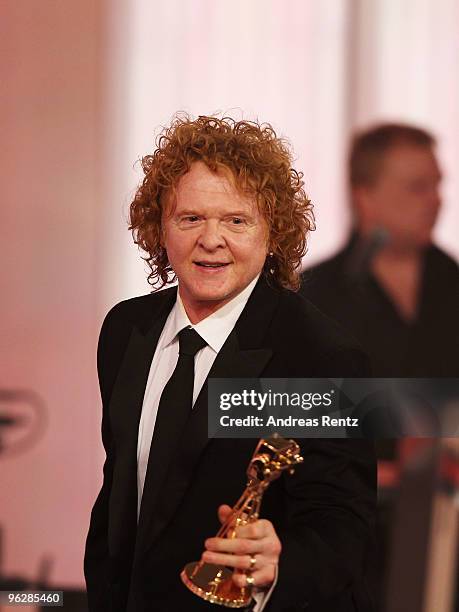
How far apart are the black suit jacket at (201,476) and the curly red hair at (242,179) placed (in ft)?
0.20

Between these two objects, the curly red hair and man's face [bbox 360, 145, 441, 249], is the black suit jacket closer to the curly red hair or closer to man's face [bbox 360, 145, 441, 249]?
the curly red hair

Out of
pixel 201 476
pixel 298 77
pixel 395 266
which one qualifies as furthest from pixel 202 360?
pixel 298 77

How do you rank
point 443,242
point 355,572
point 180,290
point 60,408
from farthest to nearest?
point 60,408, point 443,242, point 180,290, point 355,572

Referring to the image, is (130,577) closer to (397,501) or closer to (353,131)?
(397,501)

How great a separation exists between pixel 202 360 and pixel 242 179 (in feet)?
0.88

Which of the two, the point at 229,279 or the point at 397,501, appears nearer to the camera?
the point at 229,279

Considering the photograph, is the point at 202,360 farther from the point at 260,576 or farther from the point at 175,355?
the point at 260,576

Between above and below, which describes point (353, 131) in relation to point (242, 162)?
above

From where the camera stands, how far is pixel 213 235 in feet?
4.64

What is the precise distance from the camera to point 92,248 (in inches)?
70.2

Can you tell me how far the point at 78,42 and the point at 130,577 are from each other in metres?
0.91

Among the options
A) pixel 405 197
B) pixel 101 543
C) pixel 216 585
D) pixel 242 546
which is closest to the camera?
pixel 242 546

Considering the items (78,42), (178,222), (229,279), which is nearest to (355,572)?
(229,279)

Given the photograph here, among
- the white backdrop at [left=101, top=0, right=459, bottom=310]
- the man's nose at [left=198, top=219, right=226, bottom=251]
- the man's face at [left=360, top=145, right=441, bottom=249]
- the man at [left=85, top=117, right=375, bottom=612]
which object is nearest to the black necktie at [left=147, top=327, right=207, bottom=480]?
the man at [left=85, top=117, right=375, bottom=612]
